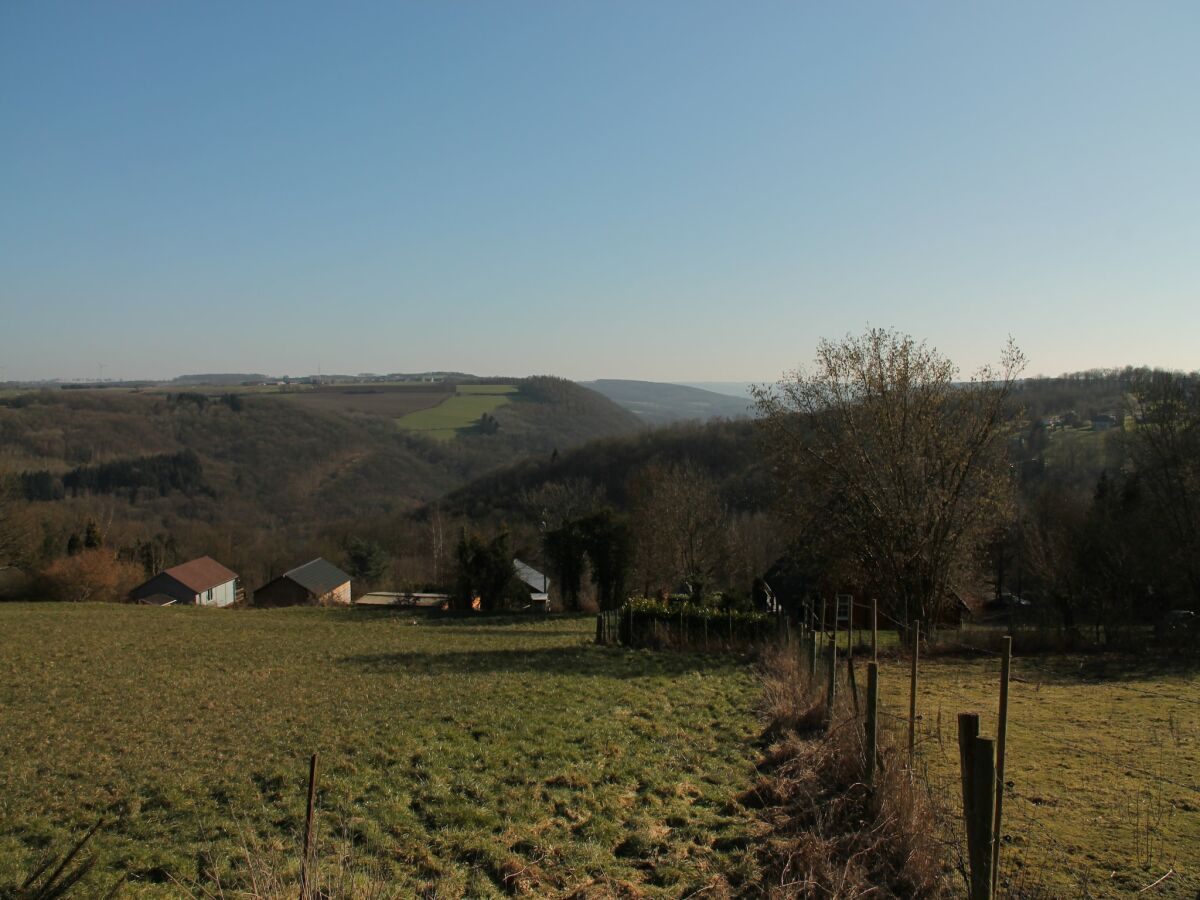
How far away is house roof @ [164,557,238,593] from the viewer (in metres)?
44.2

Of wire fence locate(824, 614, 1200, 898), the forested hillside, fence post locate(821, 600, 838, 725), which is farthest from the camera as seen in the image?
the forested hillside

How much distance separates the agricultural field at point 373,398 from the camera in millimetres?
118625

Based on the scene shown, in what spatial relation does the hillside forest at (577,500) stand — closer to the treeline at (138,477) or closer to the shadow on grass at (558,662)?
the treeline at (138,477)

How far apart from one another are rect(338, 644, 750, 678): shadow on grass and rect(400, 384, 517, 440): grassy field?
91.1m

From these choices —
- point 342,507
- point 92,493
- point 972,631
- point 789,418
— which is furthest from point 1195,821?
point 92,493

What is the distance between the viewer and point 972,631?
2252 cm

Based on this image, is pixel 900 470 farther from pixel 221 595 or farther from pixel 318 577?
pixel 221 595

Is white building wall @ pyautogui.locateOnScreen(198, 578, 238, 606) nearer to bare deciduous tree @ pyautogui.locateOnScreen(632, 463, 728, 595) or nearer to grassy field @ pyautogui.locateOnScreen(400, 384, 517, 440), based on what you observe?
bare deciduous tree @ pyautogui.locateOnScreen(632, 463, 728, 595)

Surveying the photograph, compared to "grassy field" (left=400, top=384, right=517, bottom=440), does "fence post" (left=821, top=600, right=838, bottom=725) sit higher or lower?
lower

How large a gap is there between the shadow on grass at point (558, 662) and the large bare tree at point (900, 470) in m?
5.14

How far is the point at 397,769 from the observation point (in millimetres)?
7340

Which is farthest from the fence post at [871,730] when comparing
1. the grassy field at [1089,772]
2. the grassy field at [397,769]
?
the grassy field at [397,769]

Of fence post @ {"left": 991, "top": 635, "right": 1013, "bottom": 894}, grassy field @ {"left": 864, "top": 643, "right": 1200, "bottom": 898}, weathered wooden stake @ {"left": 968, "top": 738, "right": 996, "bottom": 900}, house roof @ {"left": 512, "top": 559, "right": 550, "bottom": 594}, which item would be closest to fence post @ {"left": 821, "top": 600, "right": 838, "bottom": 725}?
grassy field @ {"left": 864, "top": 643, "right": 1200, "bottom": 898}

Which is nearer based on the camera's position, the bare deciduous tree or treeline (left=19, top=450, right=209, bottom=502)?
the bare deciduous tree
